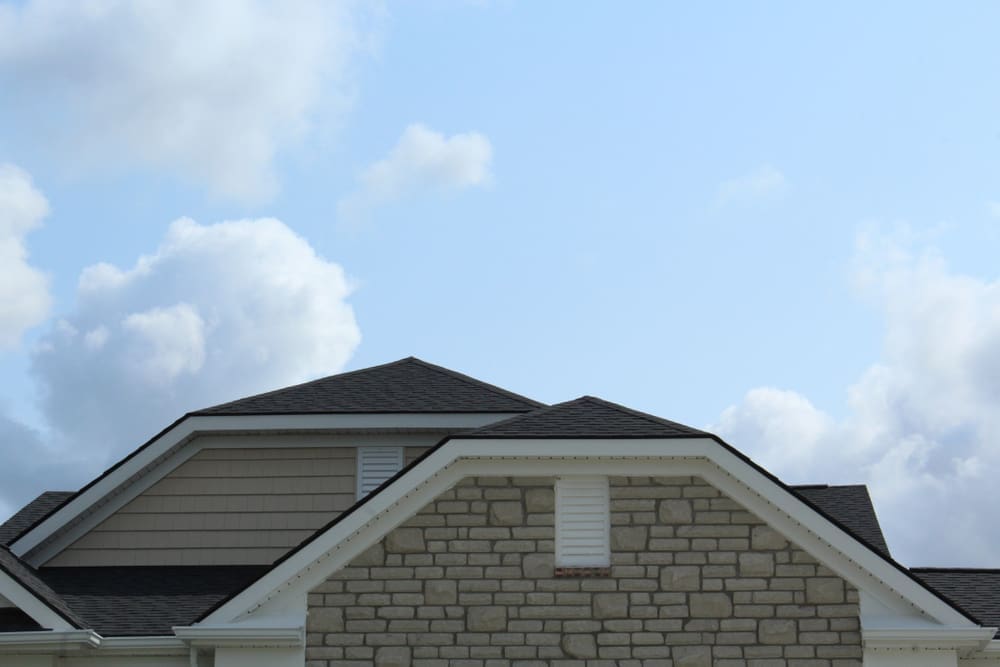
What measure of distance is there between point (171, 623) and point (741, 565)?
6.45 meters

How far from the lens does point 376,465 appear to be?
18.8m

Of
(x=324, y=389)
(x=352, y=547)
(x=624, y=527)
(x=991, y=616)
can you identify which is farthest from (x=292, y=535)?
(x=991, y=616)

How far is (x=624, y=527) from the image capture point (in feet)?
48.1

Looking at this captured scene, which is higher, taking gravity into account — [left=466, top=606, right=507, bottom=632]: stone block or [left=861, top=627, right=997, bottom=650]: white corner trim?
Result: [left=466, top=606, right=507, bottom=632]: stone block

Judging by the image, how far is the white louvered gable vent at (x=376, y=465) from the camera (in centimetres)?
1861

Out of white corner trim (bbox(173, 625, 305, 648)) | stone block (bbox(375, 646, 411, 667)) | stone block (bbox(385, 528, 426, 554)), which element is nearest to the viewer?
white corner trim (bbox(173, 625, 305, 648))

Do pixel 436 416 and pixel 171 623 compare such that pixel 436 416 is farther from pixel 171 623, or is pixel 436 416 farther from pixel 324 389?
pixel 171 623

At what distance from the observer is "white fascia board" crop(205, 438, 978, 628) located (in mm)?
14328

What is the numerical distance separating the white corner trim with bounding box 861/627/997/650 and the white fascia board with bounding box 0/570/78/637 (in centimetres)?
856

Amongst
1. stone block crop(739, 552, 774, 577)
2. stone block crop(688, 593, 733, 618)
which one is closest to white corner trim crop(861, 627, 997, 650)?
stone block crop(739, 552, 774, 577)

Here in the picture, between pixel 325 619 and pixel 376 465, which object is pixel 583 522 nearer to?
pixel 325 619

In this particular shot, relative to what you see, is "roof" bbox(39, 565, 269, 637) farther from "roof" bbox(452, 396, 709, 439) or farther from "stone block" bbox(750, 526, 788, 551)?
"stone block" bbox(750, 526, 788, 551)

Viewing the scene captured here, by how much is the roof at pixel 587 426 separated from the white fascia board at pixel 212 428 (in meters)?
3.56

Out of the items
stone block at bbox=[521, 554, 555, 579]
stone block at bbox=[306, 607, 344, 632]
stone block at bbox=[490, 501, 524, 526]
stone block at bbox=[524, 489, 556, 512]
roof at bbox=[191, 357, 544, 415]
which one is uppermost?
roof at bbox=[191, 357, 544, 415]
